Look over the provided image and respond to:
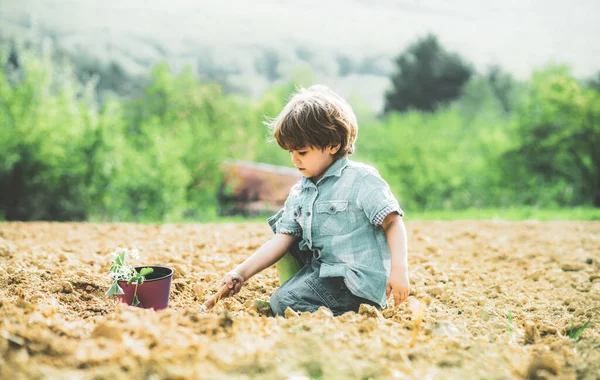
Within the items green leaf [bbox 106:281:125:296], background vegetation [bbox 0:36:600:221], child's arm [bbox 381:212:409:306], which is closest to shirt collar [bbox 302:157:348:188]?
child's arm [bbox 381:212:409:306]

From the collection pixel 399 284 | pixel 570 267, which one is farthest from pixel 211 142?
pixel 399 284

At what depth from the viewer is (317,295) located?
2143mm

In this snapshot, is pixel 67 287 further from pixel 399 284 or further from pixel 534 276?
pixel 534 276

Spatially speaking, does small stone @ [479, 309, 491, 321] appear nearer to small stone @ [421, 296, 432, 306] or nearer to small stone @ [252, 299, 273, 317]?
small stone @ [421, 296, 432, 306]

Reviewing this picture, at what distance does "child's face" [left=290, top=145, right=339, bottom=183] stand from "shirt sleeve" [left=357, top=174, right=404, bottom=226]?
21 cm

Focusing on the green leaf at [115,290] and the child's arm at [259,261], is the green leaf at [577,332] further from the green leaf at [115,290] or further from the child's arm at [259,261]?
the green leaf at [115,290]

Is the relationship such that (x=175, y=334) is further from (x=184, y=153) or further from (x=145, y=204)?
(x=184, y=153)

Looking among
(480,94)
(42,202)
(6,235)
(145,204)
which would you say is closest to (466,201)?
(480,94)

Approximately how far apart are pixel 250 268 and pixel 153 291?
44 centimetres

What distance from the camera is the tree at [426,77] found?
24.0 meters

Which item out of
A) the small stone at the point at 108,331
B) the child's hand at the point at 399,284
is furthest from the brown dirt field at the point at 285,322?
the child's hand at the point at 399,284

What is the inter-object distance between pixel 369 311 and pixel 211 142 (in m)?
9.14

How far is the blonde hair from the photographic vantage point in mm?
2121

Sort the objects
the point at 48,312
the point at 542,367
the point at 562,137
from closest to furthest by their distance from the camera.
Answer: the point at 542,367 → the point at 48,312 → the point at 562,137
